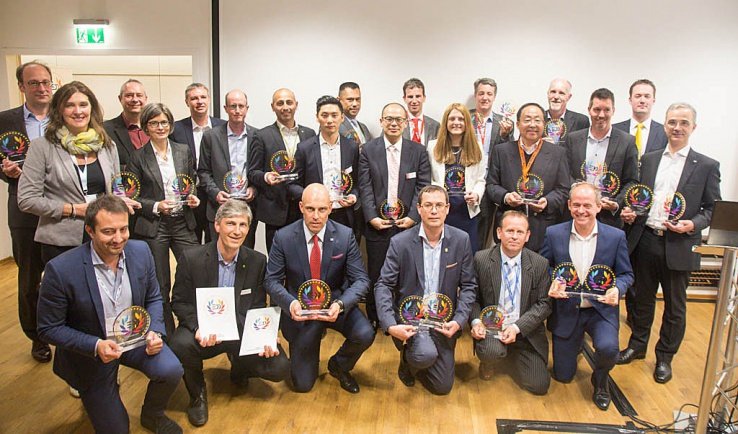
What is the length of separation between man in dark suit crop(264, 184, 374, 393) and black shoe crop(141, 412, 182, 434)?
28.7 inches

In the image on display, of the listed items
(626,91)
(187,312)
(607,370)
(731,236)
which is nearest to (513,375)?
(607,370)

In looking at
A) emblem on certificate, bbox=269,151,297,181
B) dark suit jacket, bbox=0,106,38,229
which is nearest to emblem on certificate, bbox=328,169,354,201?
emblem on certificate, bbox=269,151,297,181

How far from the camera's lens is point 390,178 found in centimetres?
392

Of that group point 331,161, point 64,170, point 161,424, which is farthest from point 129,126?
point 161,424

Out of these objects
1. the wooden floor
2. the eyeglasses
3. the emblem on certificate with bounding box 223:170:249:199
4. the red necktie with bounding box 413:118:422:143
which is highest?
the eyeglasses

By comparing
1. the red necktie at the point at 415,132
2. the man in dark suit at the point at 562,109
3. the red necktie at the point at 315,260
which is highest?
the man in dark suit at the point at 562,109

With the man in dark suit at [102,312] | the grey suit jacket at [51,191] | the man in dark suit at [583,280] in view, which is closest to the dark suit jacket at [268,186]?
the grey suit jacket at [51,191]

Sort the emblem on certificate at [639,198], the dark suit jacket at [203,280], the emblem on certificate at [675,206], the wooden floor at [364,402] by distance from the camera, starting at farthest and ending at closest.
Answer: the emblem on certificate at [639,198] < the emblem on certificate at [675,206] < the dark suit jacket at [203,280] < the wooden floor at [364,402]

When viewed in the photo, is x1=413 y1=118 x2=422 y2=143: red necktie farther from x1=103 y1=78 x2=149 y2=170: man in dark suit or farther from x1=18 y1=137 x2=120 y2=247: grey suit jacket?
x1=18 y1=137 x2=120 y2=247: grey suit jacket

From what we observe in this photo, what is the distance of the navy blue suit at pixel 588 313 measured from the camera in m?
3.27

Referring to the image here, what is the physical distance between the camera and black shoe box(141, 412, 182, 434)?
2.83 m

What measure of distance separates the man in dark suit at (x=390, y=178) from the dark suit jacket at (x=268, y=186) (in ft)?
1.92

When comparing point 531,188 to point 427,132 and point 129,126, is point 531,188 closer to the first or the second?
point 427,132

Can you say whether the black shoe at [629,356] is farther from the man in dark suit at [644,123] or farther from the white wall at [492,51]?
the white wall at [492,51]
